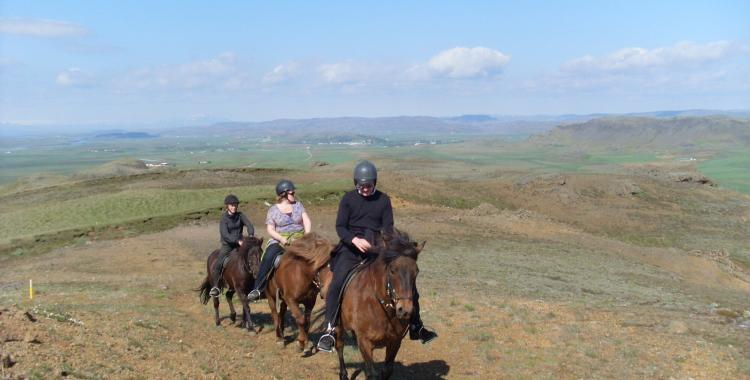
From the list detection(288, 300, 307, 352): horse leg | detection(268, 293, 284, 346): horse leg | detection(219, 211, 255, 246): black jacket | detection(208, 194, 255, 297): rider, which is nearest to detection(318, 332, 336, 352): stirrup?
detection(288, 300, 307, 352): horse leg

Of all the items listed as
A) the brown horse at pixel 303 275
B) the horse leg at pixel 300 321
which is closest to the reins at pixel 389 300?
the brown horse at pixel 303 275

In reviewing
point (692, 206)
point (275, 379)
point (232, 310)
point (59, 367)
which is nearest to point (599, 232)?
point (692, 206)

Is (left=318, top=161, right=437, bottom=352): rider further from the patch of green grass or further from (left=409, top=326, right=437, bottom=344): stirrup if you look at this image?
the patch of green grass

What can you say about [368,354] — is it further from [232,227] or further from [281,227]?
[232,227]

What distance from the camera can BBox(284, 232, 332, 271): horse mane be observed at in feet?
36.9

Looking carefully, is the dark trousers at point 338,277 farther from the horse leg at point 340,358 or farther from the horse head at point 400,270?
the horse head at point 400,270

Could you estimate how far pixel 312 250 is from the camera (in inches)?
452

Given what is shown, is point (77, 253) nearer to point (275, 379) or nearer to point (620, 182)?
point (275, 379)

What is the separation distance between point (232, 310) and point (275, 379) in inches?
212

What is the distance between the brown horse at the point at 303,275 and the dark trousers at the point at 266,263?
39cm

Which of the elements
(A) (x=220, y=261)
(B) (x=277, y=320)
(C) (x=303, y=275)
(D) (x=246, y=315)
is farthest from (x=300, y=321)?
(A) (x=220, y=261)

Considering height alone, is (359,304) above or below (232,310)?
above

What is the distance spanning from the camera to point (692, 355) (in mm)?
12609

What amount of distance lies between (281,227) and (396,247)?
5.23m
